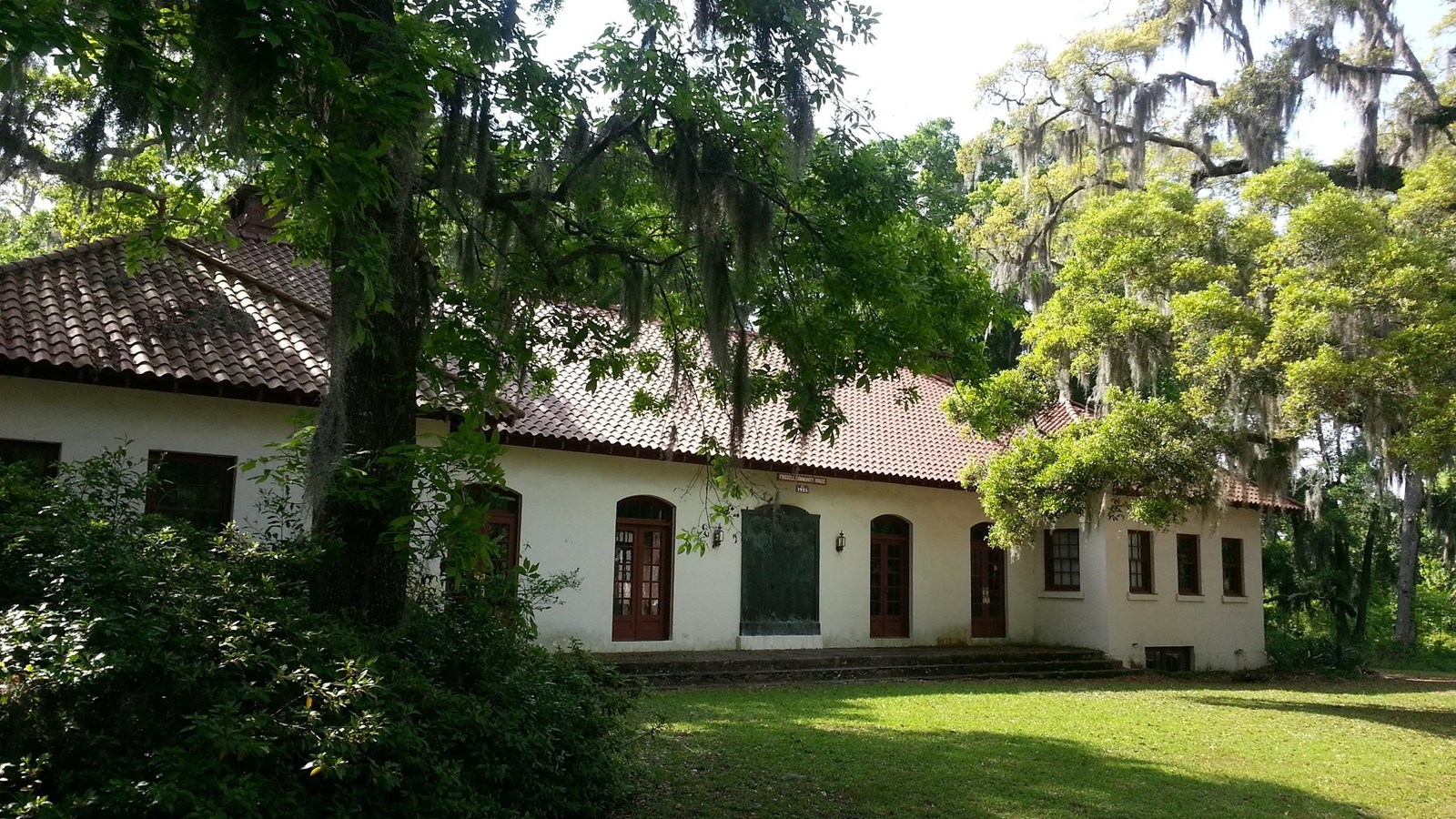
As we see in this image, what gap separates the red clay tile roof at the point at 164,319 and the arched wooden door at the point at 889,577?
976cm

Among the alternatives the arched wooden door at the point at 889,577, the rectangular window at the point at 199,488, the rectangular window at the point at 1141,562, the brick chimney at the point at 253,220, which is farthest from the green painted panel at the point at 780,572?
the brick chimney at the point at 253,220

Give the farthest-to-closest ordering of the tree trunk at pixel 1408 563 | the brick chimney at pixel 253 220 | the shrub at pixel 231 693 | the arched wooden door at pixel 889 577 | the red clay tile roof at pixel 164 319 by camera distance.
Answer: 1. the tree trunk at pixel 1408 563
2. the arched wooden door at pixel 889 577
3. the brick chimney at pixel 253 220
4. the red clay tile roof at pixel 164 319
5. the shrub at pixel 231 693

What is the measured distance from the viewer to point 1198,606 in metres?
19.0

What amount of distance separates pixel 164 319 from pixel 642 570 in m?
7.10

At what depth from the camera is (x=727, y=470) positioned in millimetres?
8023

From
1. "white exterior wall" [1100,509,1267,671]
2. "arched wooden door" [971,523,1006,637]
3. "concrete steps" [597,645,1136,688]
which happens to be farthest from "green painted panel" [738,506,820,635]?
"white exterior wall" [1100,509,1267,671]

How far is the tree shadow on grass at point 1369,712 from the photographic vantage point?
38.4ft

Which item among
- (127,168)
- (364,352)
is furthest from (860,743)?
(127,168)

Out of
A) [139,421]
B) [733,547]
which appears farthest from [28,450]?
[733,547]

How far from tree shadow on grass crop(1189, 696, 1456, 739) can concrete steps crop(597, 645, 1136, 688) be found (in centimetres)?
318

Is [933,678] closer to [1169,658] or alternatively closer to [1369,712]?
[1369,712]

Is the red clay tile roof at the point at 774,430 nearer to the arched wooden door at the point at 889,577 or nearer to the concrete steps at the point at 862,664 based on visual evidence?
the arched wooden door at the point at 889,577

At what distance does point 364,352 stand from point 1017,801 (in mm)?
5010

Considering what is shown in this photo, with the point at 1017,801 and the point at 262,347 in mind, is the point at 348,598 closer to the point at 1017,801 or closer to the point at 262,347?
the point at 1017,801
